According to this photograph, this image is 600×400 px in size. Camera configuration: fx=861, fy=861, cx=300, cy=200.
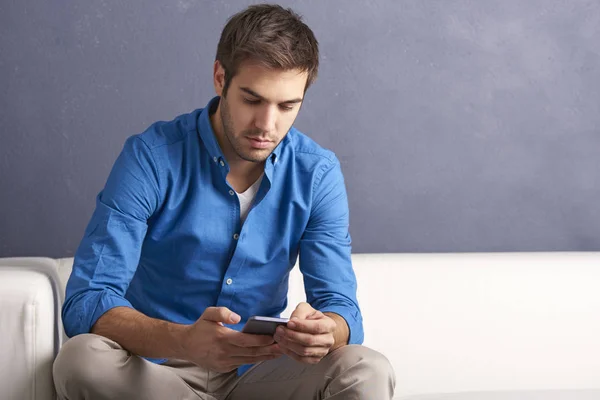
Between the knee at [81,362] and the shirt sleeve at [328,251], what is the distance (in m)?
0.52

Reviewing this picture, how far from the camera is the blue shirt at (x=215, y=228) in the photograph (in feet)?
6.25

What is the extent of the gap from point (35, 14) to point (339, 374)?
5.01 feet

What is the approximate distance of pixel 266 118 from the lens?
186 cm

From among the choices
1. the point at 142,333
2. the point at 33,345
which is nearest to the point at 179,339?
the point at 142,333

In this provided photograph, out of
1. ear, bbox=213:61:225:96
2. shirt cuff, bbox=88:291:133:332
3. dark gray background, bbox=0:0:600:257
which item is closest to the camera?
shirt cuff, bbox=88:291:133:332

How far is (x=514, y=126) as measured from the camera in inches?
114

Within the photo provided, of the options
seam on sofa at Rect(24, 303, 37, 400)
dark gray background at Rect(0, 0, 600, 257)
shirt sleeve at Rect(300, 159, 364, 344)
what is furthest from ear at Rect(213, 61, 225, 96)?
dark gray background at Rect(0, 0, 600, 257)

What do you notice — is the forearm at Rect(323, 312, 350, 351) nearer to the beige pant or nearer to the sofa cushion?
the beige pant

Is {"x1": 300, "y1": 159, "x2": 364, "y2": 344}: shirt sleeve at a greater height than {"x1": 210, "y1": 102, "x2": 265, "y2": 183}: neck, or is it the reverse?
{"x1": 210, "y1": 102, "x2": 265, "y2": 183}: neck

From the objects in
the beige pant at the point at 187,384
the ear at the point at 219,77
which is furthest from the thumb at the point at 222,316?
the ear at the point at 219,77

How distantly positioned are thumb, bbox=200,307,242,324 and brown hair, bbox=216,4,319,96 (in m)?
0.56

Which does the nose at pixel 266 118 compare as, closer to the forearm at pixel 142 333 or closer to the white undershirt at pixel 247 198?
the white undershirt at pixel 247 198

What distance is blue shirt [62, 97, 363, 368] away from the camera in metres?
1.90

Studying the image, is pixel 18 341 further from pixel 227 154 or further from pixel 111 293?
pixel 227 154
